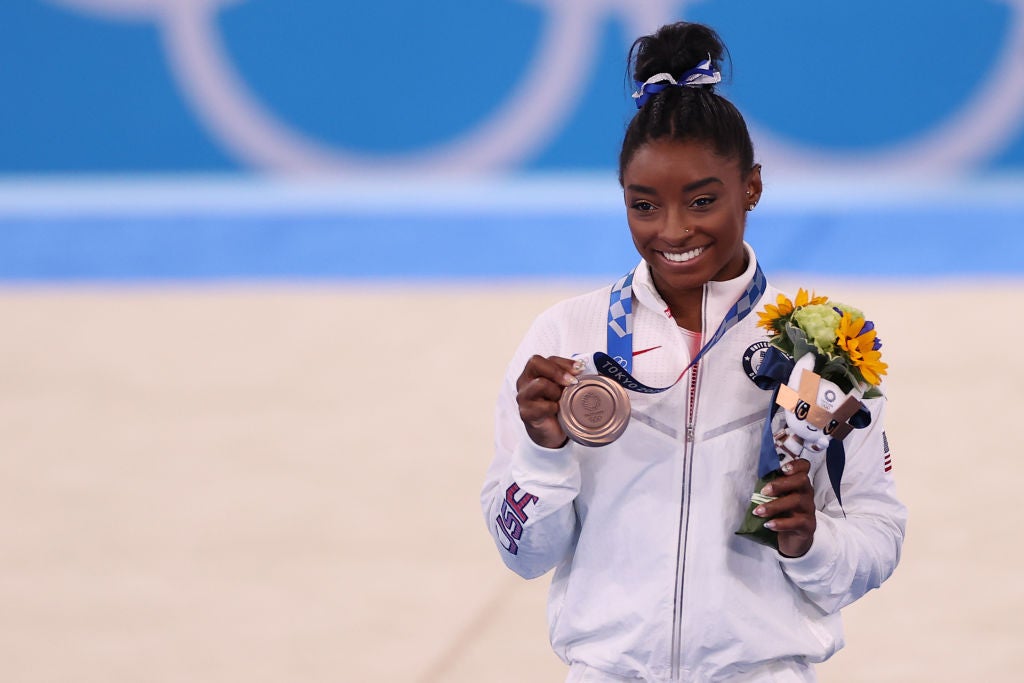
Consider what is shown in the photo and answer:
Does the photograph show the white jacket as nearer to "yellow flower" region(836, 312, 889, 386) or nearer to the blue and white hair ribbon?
"yellow flower" region(836, 312, 889, 386)

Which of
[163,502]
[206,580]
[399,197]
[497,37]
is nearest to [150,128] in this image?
[399,197]

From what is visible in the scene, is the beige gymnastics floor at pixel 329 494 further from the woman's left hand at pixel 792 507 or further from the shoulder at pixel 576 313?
the woman's left hand at pixel 792 507

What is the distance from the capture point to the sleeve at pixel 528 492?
7.64 feet

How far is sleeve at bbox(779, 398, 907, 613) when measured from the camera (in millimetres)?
2340

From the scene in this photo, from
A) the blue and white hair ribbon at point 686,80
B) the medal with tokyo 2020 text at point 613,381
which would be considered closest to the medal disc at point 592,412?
the medal with tokyo 2020 text at point 613,381

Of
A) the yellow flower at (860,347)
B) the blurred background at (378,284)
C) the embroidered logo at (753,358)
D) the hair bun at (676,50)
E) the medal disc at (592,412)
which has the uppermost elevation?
the blurred background at (378,284)

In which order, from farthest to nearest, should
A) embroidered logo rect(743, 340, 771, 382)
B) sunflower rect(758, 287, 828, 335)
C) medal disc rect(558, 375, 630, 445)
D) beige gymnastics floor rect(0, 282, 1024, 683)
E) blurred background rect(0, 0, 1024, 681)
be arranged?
blurred background rect(0, 0, 1024, 681) < beige gymnastics floor rect(0, 282, 1024, 683) < embroidered logo rect(743, 340, 771, 382) < sunflower rect(758, 287, 828, 335) < medal disc rect(558, 375, 630, 445)

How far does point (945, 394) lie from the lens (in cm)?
646

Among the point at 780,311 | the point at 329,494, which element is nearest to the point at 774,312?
the point at 780,311

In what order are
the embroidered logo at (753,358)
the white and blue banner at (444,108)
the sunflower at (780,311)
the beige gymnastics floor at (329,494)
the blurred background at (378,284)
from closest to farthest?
the sunflower at (780,311) → the embroidered logo at (753,358) → the beige gymnastics floor at (329,494) → the blurred background at (378,284) → the white and blue banner at (444,108)

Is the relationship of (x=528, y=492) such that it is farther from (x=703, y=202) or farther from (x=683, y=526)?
(x=703, y=202)

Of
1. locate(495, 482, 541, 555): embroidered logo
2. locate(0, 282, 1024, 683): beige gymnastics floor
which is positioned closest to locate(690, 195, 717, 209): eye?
locate(495, 482, 541, 555): embroidered logo

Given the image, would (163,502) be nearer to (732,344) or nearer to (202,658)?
(202,658)

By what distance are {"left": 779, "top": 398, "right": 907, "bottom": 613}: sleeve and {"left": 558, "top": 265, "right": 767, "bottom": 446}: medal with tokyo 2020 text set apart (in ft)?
0.94
